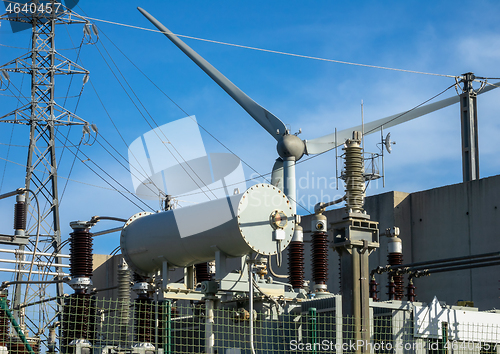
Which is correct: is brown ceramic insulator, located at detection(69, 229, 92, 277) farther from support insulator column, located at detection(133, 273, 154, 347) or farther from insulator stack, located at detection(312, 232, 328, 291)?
insulator stack, located at detection(312, 232, 328, 291)

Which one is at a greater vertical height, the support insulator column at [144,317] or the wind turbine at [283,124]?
the wind turbine at [283,124]

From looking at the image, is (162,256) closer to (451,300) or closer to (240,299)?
(240,299)

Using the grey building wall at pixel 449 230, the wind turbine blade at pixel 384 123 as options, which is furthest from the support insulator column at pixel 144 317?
the wind turbine blade at pixel 384 123

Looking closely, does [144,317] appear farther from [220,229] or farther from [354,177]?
[354,177]

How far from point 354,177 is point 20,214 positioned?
9.14 metres

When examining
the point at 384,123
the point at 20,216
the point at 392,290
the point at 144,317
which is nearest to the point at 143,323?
the point at 144,317

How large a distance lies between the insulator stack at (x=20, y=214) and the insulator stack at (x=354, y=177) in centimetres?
877

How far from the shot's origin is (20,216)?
1795 cm

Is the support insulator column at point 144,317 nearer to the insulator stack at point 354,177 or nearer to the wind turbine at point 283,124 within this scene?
the insulator stack at point 354,177

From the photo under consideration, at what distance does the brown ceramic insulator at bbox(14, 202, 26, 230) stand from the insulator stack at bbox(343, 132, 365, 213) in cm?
877

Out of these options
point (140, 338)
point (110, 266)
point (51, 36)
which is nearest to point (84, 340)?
point (140, 338)

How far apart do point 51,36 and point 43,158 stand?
5.15 m

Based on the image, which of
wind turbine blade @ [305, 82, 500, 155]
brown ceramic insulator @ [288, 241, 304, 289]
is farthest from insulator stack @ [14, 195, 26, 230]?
wind turbine blade @ [305, 82, 500, 155]

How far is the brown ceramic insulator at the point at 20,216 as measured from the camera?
17.7m
